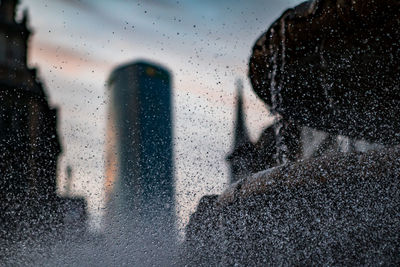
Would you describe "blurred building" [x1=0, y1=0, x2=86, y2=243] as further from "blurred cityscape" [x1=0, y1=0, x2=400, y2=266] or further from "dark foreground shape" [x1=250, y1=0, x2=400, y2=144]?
"dark foreground shape" [x1=250, y1=0, x2=400, y2=144]

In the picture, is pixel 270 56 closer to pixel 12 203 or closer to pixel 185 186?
pixel 185 186

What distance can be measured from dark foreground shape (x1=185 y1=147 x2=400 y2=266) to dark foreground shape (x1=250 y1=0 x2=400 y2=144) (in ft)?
2.53

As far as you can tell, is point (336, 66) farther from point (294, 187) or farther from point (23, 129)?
point (23, 129)

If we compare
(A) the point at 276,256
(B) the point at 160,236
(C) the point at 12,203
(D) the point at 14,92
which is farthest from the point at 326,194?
(D) the point at 14,92

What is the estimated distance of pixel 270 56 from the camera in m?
4.05

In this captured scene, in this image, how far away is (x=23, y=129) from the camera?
24.5 metres

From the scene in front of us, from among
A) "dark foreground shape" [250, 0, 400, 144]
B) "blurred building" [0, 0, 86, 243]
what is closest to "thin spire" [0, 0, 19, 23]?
"blurred building" [0, 0, 86, 243]

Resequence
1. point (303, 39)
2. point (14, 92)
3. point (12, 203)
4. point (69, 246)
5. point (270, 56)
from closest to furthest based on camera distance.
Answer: point (303, 39) < point (270, 56) < point (69, 246) < point (12, 203) < point (14, 92)

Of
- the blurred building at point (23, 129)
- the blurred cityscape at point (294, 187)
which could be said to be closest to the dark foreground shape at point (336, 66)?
the blurred cityscape at point (294, 187)

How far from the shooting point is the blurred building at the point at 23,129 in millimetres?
15289

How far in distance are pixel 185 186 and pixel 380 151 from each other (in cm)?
339

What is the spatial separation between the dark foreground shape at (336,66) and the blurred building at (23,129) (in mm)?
5942

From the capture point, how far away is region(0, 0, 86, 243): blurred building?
15.3 meters

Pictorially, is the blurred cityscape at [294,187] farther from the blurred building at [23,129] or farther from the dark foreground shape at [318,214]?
the blurred building at [23,129]
